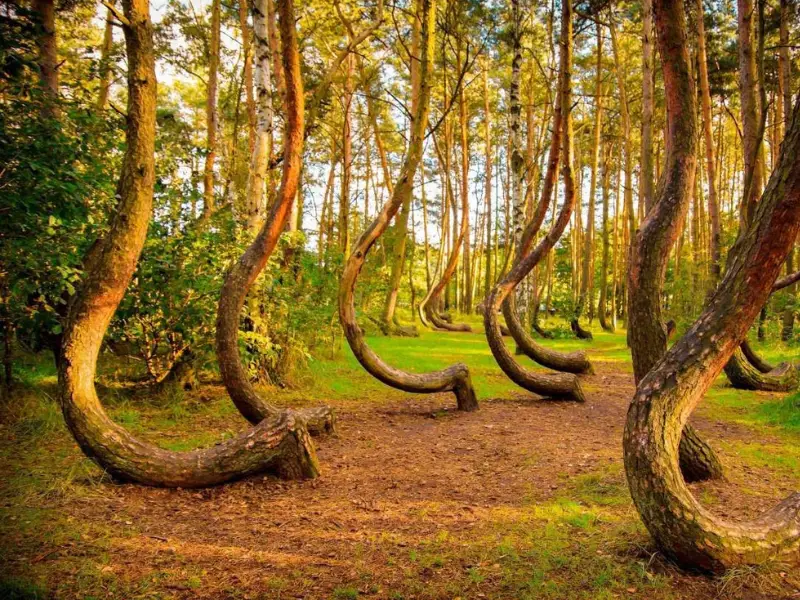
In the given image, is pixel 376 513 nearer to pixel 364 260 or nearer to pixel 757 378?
pixel 364 260

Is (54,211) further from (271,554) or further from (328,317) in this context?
(328,317)

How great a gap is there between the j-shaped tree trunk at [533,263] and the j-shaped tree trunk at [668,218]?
4.02m

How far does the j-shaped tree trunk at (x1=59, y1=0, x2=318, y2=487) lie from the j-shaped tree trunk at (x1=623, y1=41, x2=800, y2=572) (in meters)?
3.26

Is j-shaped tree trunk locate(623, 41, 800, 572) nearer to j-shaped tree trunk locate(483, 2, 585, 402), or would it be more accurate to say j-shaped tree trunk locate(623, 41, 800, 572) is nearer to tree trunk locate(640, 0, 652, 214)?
j-shaped tree trunk locate(483, 2, 585, 402)

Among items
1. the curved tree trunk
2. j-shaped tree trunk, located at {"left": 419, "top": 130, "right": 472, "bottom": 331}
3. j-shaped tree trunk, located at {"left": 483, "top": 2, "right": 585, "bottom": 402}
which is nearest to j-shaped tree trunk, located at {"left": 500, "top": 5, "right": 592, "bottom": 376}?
j-shaped tree trunk, located at {"left": 483, "top": 2, "right": 585, "bottom": 402}

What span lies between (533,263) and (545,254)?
32 centimetres

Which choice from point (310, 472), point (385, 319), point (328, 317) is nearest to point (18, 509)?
point (310, 472)

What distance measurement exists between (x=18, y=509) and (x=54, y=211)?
270 cm

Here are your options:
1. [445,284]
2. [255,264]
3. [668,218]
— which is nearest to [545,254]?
[668,218]

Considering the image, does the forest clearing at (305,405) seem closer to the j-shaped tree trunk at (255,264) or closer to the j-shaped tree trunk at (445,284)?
the j-shaped tree trunk at (255,264)

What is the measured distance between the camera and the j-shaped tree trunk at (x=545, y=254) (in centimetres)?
827

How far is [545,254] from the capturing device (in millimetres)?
9094

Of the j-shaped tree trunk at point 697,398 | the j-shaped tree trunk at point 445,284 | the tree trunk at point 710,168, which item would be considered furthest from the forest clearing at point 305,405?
the j-shaped tree trunk at point 445,284

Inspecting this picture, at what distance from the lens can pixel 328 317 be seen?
Answer: 31.7 feet
